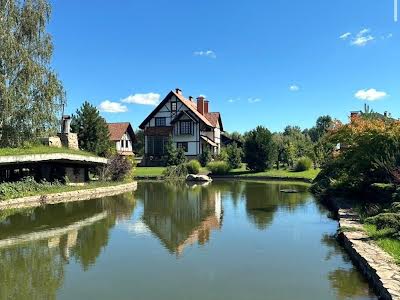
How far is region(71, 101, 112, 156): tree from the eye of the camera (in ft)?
123

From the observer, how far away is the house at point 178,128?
58.8 m

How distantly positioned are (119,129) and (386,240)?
166 ft

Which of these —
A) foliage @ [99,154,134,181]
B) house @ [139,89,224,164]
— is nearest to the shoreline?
foliage @ [99,154,134,181]

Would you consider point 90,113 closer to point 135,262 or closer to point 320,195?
point 320,195

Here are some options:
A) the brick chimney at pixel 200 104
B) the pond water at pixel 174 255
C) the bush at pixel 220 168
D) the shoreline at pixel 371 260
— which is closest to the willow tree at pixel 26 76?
the pond water at pixel 174 255

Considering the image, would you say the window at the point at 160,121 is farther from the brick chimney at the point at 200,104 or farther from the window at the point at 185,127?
the brick chimney at the point at 200,104

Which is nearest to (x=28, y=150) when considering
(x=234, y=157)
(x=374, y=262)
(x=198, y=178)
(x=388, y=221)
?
(x=198, y=178)

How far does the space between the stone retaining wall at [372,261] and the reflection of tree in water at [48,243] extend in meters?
6.46

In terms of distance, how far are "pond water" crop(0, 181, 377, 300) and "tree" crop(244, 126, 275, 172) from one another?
27647 mm

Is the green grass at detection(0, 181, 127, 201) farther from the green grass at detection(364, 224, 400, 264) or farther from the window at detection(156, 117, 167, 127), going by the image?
the window at detection(156, 117, 167, 127)

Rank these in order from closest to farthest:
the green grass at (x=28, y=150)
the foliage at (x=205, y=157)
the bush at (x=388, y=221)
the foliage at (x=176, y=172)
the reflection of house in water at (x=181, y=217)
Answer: the bush at (x=388, y=221) → the reflection of house in water at (x=181, y=217) → the green grass at (x=28, y=150) → the foliage at (x=176, y=172) → the foliage at (x=205, y=157)

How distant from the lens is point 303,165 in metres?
48.6

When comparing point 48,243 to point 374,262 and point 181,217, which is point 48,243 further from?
point 374,262

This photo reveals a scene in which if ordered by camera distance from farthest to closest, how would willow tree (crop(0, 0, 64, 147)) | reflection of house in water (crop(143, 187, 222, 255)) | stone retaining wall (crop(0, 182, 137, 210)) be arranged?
willow tree (crop(0, 0, 64, 147)), stone retaining wall (crop(0, 182, 137, 210)), reflection of house in water (crop(143, 187, 222, 255))
